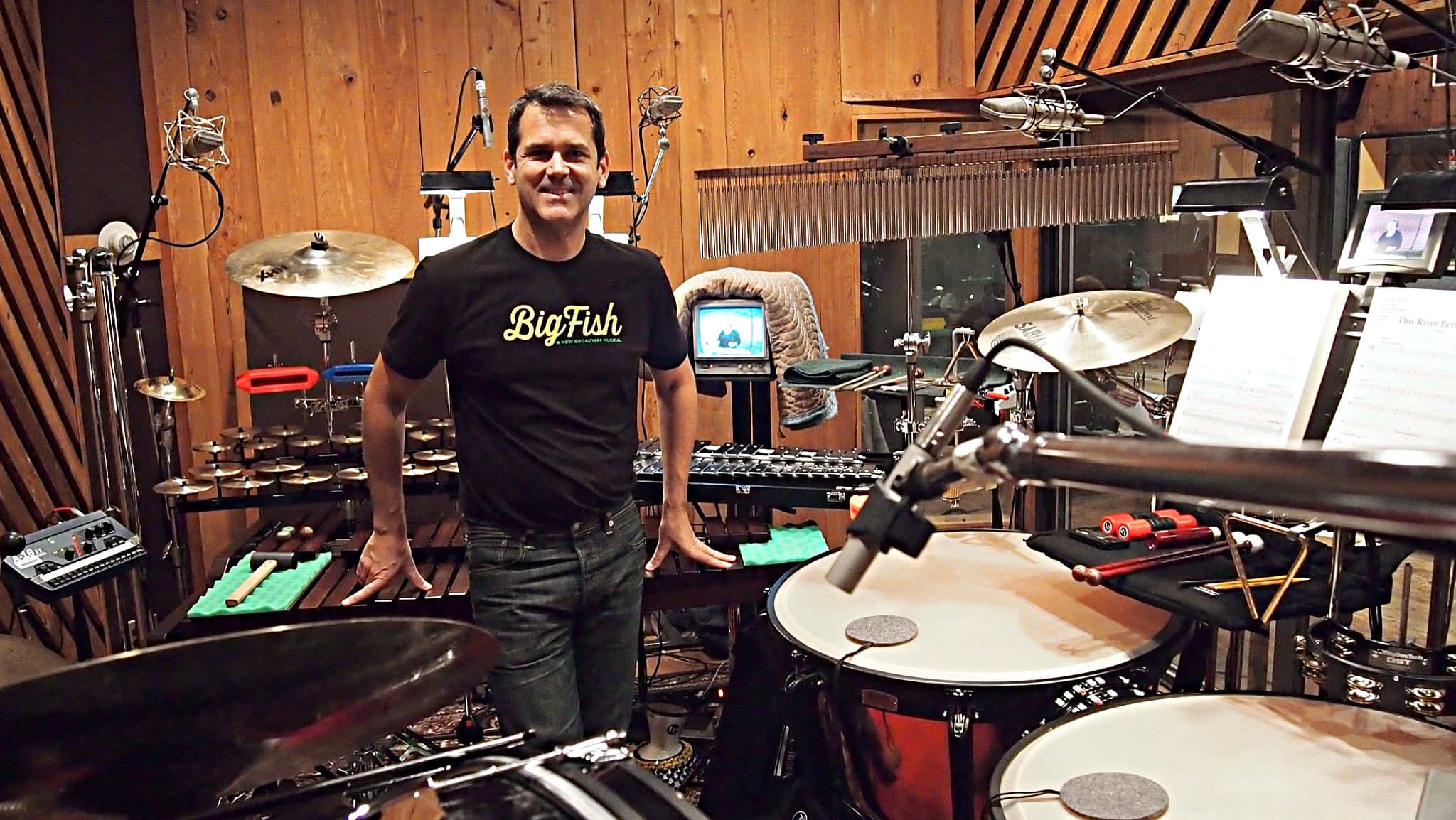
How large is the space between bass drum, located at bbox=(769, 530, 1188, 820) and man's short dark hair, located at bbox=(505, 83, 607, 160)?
1074mm

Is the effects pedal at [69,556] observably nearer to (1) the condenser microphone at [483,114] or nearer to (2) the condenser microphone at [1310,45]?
(1) the condenser microphone at [483,114]

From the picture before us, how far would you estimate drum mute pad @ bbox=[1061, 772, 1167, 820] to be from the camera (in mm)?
1464

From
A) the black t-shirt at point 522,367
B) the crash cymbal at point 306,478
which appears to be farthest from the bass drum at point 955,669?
the crash cymbal at point 306,478

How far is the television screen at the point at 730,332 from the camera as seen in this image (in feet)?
12.1

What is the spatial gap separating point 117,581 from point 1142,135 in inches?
148

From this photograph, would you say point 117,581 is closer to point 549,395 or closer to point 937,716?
point 549,395

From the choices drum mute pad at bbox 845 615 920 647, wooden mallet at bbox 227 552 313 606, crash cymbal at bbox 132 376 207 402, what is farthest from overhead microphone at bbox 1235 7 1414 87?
crash cymbal at bbox 132 376 207 402

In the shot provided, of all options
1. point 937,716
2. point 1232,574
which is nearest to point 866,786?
point 937,716

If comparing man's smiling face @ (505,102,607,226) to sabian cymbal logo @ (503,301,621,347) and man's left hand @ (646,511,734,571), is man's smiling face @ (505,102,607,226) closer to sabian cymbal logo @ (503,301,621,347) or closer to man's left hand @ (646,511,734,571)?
sabian cymbal logo @ (503,301,621,347)

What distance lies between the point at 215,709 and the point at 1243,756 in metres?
1.39

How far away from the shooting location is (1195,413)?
212 cm

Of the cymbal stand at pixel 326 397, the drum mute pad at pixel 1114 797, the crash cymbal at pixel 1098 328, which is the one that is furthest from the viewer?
the cymbal stand at pixel 326 397

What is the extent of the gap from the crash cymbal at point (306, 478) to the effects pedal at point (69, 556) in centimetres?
55

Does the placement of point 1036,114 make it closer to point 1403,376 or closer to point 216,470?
point 1403,376
